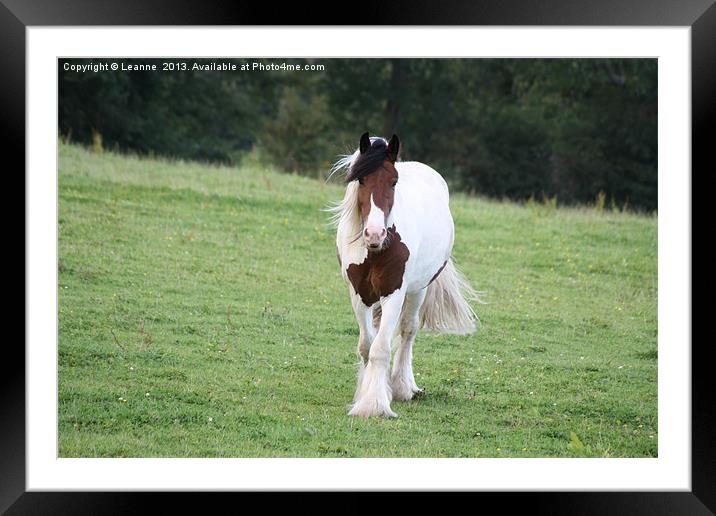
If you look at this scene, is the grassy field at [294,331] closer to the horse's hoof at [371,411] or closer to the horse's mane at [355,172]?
the horse's hoof at [371,411]

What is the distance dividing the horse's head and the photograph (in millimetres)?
15

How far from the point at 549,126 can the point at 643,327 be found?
14.9 m

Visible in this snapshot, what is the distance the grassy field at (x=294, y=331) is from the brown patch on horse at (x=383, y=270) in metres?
1.04

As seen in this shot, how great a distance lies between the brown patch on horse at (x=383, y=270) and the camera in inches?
274

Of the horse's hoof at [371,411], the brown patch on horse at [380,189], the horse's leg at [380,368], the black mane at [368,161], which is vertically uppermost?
the black mane at [368,161]

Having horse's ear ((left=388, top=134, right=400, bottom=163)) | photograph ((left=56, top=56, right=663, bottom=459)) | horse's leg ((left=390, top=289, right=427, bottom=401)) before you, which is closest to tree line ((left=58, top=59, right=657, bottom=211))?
photograph ((left=56, top=56, right=663, bottom=459))

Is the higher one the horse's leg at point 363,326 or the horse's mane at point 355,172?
the horse's mane at point 355,172

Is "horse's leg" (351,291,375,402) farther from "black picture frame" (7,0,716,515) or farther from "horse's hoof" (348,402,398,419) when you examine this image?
"black picture frame" (7,0,716,515)

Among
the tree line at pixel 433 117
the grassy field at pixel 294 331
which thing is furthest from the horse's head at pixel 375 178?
the tree line at pixel 433 117

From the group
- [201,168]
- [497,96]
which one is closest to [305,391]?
[201,168]

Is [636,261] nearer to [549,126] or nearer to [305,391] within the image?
[305,391]

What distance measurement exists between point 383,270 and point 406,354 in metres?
1.05

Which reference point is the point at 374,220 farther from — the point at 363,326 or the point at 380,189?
the point at 363,326
